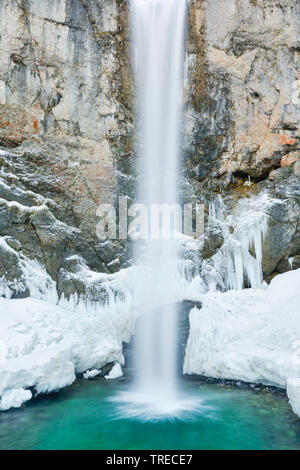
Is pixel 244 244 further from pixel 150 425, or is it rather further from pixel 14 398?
pixel 14 398

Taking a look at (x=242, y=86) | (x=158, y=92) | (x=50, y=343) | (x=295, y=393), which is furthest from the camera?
(x=158, y=92)

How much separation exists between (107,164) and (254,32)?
25.5ft

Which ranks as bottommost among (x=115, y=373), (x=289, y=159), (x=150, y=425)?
(x=115, y=373)

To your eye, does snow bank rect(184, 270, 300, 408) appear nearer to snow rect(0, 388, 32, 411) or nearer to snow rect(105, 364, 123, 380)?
snow rect(105, 364, 123, 380)

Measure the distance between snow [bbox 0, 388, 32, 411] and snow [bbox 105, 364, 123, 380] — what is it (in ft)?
9.73

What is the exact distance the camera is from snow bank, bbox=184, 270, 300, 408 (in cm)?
960

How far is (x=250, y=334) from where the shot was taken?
35.1ft

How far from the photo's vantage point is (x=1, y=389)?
8.44 metres

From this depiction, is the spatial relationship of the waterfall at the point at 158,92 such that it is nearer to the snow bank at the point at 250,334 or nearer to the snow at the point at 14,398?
the snow bank at the point at 250,334

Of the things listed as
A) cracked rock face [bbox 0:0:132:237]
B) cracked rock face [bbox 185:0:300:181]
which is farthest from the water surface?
cracked rock face [bbox 185:0:300:181]

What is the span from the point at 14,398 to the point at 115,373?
352cm

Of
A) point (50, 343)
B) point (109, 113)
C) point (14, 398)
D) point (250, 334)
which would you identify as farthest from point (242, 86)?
point (14, 398)
